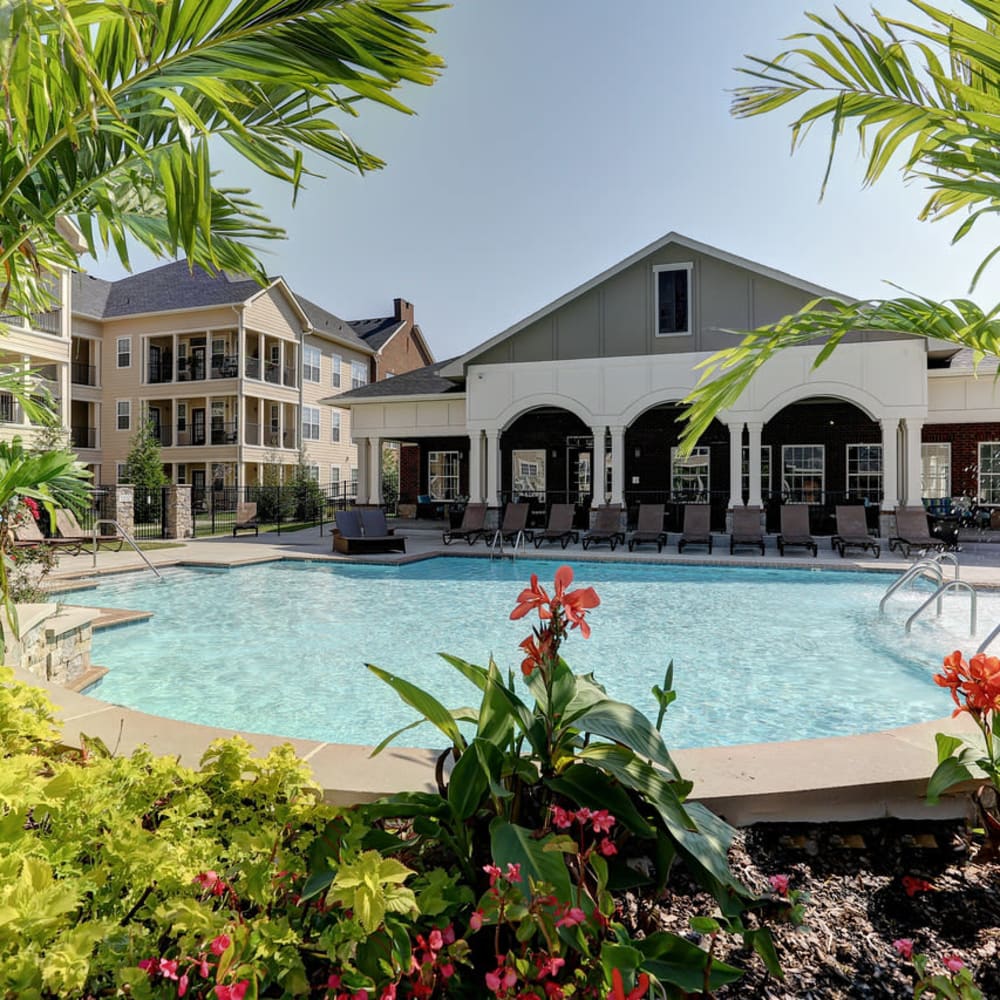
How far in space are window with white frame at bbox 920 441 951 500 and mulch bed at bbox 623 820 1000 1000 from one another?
64.1 ft

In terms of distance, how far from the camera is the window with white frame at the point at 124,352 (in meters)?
29.1

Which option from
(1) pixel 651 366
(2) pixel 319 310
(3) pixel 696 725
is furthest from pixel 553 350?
(2) pixel 319 310

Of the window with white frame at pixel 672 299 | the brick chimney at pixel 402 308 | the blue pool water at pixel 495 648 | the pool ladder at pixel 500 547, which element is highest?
the brick chimney at pixel 402 308

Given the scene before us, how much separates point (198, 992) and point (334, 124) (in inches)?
116

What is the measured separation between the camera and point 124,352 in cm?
2923

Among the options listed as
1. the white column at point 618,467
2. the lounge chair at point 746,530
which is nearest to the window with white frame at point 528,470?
the white column at point 618,467

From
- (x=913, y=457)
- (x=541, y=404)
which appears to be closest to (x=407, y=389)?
(x=541, y=404)

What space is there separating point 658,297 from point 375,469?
9.44 meters

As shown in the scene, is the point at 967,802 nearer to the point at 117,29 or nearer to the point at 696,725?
the point at 696,725

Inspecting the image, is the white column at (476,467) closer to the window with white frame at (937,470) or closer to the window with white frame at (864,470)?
the window with white frame at (864,470)

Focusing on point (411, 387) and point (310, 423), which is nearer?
point (411, 387)

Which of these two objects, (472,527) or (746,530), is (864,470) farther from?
(472,527)

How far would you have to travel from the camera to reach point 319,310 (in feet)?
112

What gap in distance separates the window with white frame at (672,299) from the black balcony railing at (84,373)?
82.8ft
